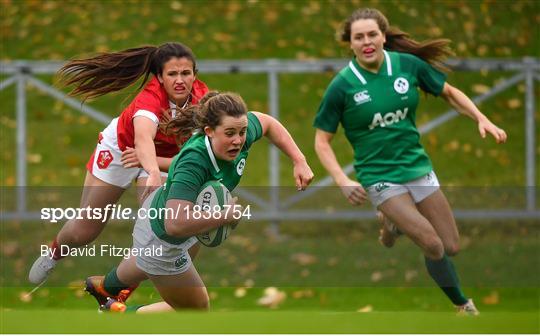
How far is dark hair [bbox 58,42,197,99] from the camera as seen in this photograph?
800 centimetres

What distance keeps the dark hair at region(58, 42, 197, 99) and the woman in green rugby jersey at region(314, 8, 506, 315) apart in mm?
1212

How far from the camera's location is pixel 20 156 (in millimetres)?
11570

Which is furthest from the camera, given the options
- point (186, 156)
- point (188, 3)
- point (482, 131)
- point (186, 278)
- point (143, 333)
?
point (188, 3)

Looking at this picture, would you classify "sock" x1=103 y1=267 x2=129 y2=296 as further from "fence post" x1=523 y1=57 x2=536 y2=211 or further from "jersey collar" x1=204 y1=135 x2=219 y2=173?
"fence post" x1=523 y1=57 x2=536 y2=211

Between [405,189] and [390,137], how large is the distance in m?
0.34

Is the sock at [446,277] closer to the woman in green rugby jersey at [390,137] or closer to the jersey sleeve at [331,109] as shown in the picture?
the woman in green rugby jersey at [390,137]

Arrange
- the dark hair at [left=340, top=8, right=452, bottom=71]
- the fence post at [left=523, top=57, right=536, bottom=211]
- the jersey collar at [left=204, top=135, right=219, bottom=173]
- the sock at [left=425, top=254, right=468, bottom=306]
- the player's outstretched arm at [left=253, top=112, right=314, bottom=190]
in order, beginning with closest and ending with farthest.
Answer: the jersey collar at [left=204, top=135, right=219, bottom=173]
the player's outstretched arm at [left=253, top=112, right=314, bottom=190]
the sock at [left=425, top=254, right=468, bottom=306]
the dark hair at [left=340, top=8, right=452, bottom=71]
the fence post at [left=523, top=57, right=536, bottom=211]

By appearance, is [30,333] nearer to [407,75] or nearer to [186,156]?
[186,156]

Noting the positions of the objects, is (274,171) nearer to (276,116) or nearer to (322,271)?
(276,116)

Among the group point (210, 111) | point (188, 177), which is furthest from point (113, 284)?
point (210, 111)

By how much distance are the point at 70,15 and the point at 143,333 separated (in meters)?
11.0

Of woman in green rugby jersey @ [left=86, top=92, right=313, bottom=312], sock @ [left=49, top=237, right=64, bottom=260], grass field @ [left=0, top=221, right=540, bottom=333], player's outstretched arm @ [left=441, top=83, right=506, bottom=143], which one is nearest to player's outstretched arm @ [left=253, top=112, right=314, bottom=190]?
woman in green rugby jersey @ [left=86, top=92, right=313, bottom=312]

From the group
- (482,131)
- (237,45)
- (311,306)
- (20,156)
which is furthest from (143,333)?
(237,45)

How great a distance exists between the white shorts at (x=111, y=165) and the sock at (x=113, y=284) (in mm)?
662
